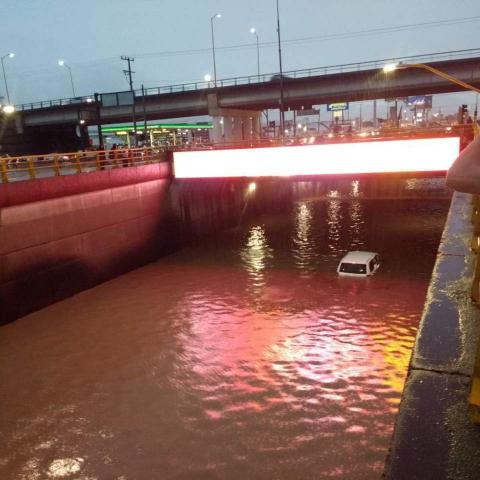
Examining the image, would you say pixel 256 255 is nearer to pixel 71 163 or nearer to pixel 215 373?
pixel 71 163

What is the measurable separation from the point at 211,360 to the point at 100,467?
21.4 ft

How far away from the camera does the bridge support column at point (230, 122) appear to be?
55594mm

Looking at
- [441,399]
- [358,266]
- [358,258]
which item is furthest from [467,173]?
[358,258]

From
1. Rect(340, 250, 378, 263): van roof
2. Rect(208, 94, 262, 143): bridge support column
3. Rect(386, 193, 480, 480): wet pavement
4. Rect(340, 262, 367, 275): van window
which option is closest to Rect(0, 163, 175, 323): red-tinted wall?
Rect(340, 262, 367, 275): van window

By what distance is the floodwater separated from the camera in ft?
39.8

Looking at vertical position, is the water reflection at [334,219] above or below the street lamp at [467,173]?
below

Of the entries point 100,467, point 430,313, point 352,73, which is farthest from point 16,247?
point 352,73

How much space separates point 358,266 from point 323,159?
7.54 meters

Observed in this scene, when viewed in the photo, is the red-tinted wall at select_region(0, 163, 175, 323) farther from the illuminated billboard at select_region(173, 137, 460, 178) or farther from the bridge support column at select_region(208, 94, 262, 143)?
the bridge support column at select_region(208, 94, 262, 143)

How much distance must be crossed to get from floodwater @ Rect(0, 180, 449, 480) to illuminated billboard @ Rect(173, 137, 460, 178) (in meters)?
6.22

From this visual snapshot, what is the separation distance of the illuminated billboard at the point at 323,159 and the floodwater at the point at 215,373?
6.22 meters

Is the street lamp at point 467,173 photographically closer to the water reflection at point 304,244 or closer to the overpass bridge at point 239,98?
the water reflection at point 304,244

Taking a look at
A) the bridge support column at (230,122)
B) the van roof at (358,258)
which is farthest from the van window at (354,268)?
the bridge support column at (230,122)

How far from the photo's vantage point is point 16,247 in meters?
21.8
